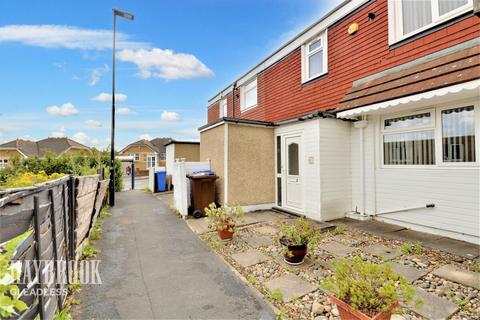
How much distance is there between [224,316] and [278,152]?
6.58 meters

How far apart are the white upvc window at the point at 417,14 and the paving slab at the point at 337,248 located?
5.78 m

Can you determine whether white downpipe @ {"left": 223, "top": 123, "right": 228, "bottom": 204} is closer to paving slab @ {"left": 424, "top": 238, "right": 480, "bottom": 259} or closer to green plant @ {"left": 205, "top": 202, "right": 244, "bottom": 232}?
green plant @ {"left": 205, "top": 202, "right": 244, "bottom": 232}

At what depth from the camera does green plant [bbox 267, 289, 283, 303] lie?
3299 mm

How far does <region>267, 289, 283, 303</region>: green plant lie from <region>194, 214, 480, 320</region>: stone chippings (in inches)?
2.4

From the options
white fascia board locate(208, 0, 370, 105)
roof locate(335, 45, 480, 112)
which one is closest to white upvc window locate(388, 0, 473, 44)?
roof locate(335, 45, 480, 112)

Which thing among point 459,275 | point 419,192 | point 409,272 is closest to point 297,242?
point 409,272

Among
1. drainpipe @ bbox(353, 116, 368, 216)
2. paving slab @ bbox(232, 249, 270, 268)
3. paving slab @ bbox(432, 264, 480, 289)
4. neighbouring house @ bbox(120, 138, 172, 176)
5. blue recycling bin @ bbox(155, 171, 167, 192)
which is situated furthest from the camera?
neighbouring house @ bbox(120, 138, 172, 176)

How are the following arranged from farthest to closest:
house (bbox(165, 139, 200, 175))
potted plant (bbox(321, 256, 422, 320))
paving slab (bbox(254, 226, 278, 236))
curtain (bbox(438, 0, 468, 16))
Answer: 1. house (bbox(165, 139, 200, 175))
2. paving slab (bbox(254, 226, 278, 236))
3. curtain (bbox(438, 0, 468, 16))
4. potted plant (bbox(321, 256, 422, 320))

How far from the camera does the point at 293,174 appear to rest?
8336 millimetres

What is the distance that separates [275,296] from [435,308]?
1999 millimetres

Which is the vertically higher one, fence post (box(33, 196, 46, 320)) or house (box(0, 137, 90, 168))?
house (box(0, 137, 90, 168))

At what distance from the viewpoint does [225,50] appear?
1534cm

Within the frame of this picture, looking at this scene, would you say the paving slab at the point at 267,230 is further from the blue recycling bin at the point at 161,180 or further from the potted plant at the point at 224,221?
the blue recycling bin at the point at 161,180

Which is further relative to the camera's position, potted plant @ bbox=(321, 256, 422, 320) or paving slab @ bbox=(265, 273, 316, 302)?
paving slab @ bbox=(265, 273, 316, 302)
